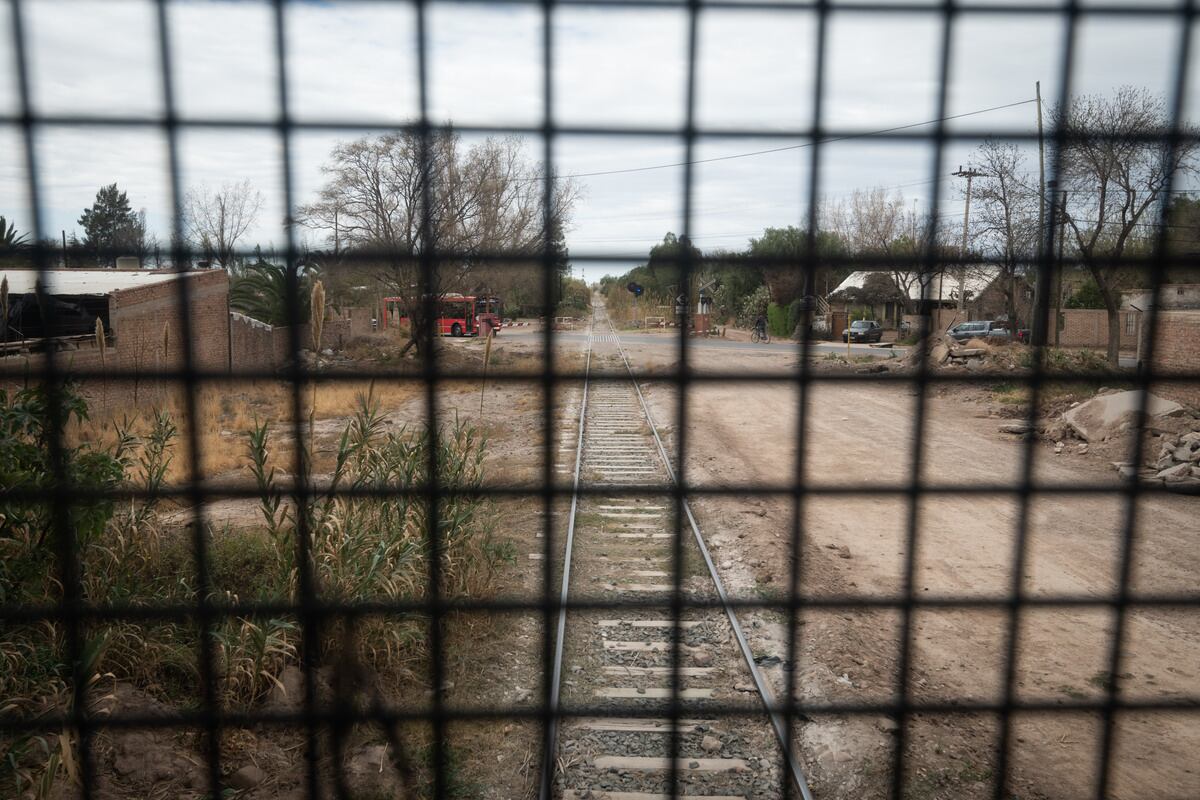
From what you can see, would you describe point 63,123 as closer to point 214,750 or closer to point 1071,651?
point 214,750

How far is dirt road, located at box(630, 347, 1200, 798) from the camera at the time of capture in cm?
398

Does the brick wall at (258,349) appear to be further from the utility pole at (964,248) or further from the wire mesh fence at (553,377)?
the utility pole at (964,248)

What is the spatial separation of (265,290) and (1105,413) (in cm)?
1402

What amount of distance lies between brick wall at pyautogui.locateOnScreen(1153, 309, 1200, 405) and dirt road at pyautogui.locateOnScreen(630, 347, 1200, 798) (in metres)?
0.29

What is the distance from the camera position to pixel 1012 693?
1.85 meters

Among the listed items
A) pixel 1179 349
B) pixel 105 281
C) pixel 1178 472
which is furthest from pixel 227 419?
pixel 1178 472

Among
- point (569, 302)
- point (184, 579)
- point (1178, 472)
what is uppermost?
point (569, 302)

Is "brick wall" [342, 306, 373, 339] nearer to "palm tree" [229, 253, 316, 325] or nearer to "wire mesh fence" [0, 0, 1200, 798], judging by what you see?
"palm tree" [229, 253, 316, 325]

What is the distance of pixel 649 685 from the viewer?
4445 mm

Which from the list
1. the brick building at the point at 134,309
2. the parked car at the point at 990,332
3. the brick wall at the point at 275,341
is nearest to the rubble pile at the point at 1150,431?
the parked car at the point at 990,332

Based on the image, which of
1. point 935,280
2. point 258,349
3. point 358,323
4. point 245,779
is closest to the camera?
point 935,280

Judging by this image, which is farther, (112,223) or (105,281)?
(105,281)

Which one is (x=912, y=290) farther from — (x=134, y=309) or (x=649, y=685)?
(x=649, y=685)

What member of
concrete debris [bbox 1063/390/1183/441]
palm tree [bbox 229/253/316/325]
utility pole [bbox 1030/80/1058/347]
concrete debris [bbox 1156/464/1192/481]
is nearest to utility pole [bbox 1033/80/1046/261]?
utility pole [bbox 1030/80/1058/347]
